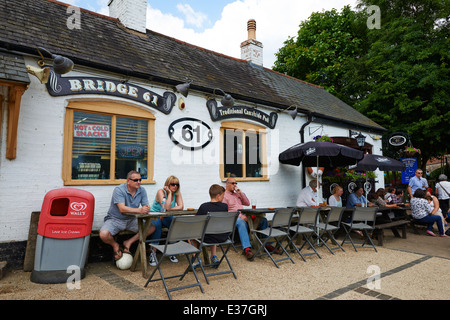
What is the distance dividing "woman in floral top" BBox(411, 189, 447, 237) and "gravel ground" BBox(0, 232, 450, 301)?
2287 millimetres

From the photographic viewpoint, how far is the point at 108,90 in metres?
5.43

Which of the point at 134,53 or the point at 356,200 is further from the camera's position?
the point at 356,200

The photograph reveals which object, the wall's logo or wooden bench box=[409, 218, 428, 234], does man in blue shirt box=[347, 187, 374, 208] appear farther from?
the wall's logo

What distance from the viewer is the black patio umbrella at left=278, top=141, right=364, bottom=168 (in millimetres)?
6676

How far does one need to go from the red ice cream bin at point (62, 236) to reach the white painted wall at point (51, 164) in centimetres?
81

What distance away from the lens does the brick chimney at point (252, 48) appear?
11016 mm

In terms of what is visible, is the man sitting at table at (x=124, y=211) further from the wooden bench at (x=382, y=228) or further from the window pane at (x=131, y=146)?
the wooden bench at (x=382, y=228)

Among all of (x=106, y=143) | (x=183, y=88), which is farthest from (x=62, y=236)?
(x=183, y=88)

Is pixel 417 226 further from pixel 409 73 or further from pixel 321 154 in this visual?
pixel 409 73

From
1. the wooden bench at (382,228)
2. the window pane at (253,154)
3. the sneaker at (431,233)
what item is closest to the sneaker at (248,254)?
the window pane at (253,154)

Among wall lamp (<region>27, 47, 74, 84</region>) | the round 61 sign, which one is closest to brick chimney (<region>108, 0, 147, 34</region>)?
the round 61 sign

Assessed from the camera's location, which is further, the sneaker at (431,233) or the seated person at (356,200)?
the seated person at (356,200)

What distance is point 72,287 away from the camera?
3.82 meters

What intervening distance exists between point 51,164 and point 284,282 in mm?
4149
